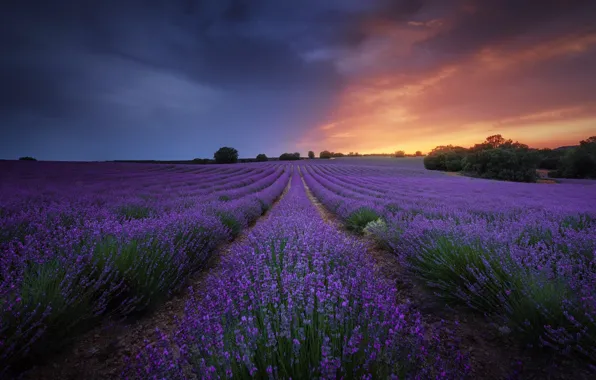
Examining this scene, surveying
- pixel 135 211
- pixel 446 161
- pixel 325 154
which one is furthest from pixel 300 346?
pixel 325 154

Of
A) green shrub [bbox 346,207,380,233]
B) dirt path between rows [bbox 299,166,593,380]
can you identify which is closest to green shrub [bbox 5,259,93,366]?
dirt path between rows [bbox 299,166,593,380]

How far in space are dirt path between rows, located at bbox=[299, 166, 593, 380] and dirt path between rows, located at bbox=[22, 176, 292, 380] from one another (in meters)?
2.09

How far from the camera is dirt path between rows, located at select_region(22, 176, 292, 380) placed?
1584 mm

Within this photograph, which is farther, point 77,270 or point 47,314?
point 77,270

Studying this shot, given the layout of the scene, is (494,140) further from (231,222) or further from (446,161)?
(231,222)

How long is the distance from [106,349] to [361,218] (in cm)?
470

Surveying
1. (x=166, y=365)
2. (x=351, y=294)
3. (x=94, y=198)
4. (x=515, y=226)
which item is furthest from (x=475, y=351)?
(x=94, y=198)

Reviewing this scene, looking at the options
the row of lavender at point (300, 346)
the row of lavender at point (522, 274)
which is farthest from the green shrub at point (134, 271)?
the row of lavender at point (522, 274)

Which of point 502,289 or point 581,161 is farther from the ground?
point 581,161

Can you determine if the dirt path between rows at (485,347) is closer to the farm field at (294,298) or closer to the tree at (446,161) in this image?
the farm field at (294,298)

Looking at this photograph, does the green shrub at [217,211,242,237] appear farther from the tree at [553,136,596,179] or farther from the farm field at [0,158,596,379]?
the tree at [553,136,596,179]

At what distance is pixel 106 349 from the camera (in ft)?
6.07

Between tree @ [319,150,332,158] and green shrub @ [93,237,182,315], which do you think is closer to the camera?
green shrub @ [93,237,182,315]

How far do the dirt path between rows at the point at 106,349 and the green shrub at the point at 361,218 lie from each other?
3.99 metres
